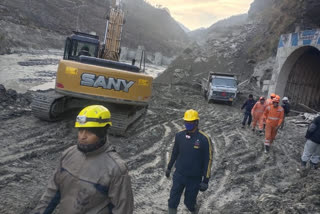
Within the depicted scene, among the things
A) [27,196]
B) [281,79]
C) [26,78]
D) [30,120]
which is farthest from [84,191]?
[281,79]

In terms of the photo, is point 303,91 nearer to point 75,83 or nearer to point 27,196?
point 75,83

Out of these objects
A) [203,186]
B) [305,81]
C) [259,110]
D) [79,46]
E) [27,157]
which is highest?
[305,81]

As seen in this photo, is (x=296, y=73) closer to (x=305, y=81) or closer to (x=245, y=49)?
(x=305, y=81)

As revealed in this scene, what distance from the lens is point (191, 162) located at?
183 inches

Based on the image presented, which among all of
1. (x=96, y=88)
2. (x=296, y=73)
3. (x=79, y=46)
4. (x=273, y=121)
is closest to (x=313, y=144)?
(x=273, y=121)

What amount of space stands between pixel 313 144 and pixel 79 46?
7.85 m

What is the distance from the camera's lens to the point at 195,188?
4719 mm

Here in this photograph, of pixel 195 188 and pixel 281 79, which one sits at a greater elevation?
pixel 281 79

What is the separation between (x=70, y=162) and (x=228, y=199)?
4.18 meters

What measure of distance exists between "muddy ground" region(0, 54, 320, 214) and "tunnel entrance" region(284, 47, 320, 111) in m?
8.94

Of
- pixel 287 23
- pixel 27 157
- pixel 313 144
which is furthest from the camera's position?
pixel 287 23

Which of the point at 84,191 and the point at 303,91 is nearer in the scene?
the point at 84,191

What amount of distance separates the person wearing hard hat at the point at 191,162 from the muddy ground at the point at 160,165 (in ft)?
2.78

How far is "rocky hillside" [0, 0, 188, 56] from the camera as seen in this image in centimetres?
3481
